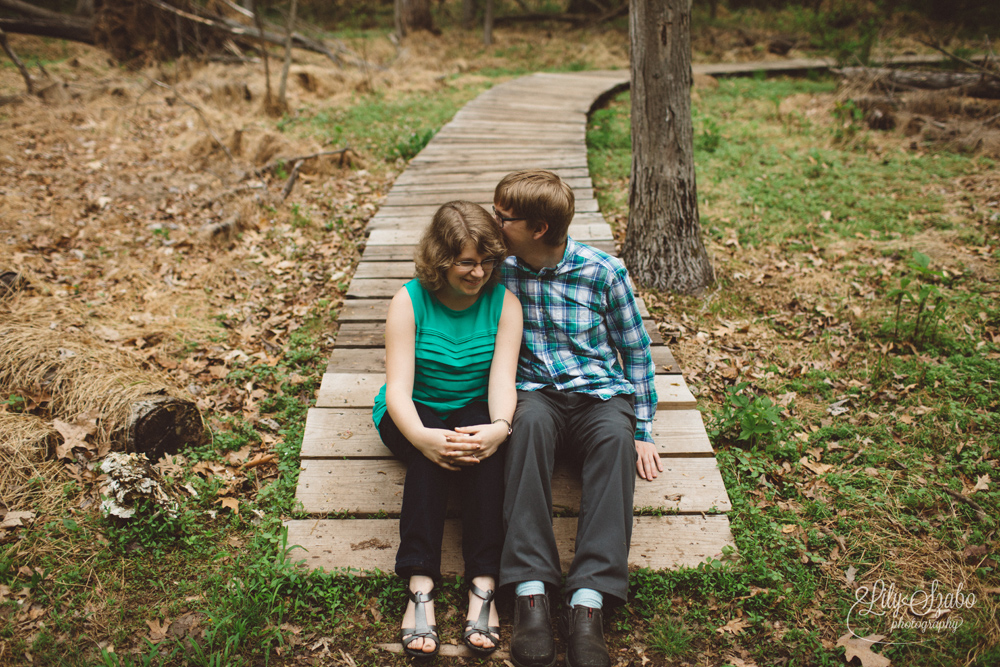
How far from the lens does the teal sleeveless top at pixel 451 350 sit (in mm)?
2459

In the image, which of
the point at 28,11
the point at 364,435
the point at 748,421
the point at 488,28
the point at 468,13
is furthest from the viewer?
the point at 468,13

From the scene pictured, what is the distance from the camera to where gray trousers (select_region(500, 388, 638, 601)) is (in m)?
2.10

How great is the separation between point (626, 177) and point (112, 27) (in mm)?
11043

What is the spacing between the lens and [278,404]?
339 centimetres

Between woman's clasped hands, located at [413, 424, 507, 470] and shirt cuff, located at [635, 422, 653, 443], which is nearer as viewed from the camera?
woman's clasped hands, located at [413, 424, 507, 470]

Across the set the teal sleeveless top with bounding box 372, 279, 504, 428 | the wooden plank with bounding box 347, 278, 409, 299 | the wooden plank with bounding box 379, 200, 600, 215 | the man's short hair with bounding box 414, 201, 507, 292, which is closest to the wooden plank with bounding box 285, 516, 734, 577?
the teal sleeveless top with bounding box 372, 279, 504, 428

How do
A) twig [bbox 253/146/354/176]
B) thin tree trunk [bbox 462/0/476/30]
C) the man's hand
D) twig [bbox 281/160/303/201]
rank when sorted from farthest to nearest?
thin tree trunk [bbox 462/0/476/30], twig [bbox 253/146/354/176], twig [bbox 281/160/303/201], the man's hand

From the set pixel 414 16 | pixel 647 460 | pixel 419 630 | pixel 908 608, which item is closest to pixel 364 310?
pixel 647 460

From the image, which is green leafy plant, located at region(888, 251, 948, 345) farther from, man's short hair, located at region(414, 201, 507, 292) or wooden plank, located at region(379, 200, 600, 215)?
man's short hair, located at region(414, 201, 507, 292)

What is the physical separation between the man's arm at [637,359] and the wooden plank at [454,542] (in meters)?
0.29

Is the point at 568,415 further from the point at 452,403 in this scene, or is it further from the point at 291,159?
the point at 291,159

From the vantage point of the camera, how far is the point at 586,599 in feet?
6.75

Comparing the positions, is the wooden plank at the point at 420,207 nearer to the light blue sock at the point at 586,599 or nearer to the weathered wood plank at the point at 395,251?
the weathered wood plank at the point at 395,251

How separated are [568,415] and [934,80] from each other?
9.97m
